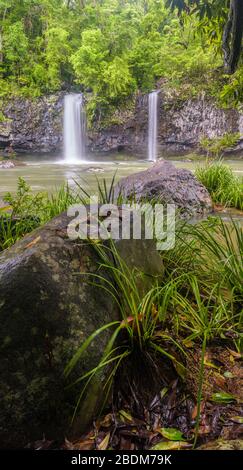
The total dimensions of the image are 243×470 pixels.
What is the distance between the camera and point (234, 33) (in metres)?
1.97

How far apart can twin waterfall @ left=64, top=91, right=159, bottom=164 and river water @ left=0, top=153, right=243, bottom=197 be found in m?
0.91

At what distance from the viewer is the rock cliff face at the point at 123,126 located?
20.9 meters

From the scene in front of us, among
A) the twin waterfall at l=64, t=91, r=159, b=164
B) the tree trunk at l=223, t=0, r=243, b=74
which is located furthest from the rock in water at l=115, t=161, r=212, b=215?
the twin waterfall at l=64, t=91, r=159, b=164

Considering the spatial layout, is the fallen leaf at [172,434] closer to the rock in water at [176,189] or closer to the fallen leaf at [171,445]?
the fallen leaf at [171,445]

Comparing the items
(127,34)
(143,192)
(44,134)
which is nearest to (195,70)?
(127,34)

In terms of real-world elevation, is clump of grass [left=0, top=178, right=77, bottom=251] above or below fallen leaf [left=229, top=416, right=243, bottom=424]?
above

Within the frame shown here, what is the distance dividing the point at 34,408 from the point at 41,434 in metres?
0.11

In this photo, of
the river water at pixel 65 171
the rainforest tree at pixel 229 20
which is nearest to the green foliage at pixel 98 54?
the river water at pixel 65 171

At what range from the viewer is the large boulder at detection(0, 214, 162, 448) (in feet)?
4.33

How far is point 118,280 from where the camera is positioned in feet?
5.62

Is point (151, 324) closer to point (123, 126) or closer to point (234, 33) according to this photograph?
point (234, 33)

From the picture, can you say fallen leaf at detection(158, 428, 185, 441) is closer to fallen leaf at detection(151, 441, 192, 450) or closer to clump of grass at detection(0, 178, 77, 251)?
fallen leaf at detection(151, 441, 192, 450)

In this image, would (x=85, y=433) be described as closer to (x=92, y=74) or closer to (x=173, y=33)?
(x=92, y=74)
